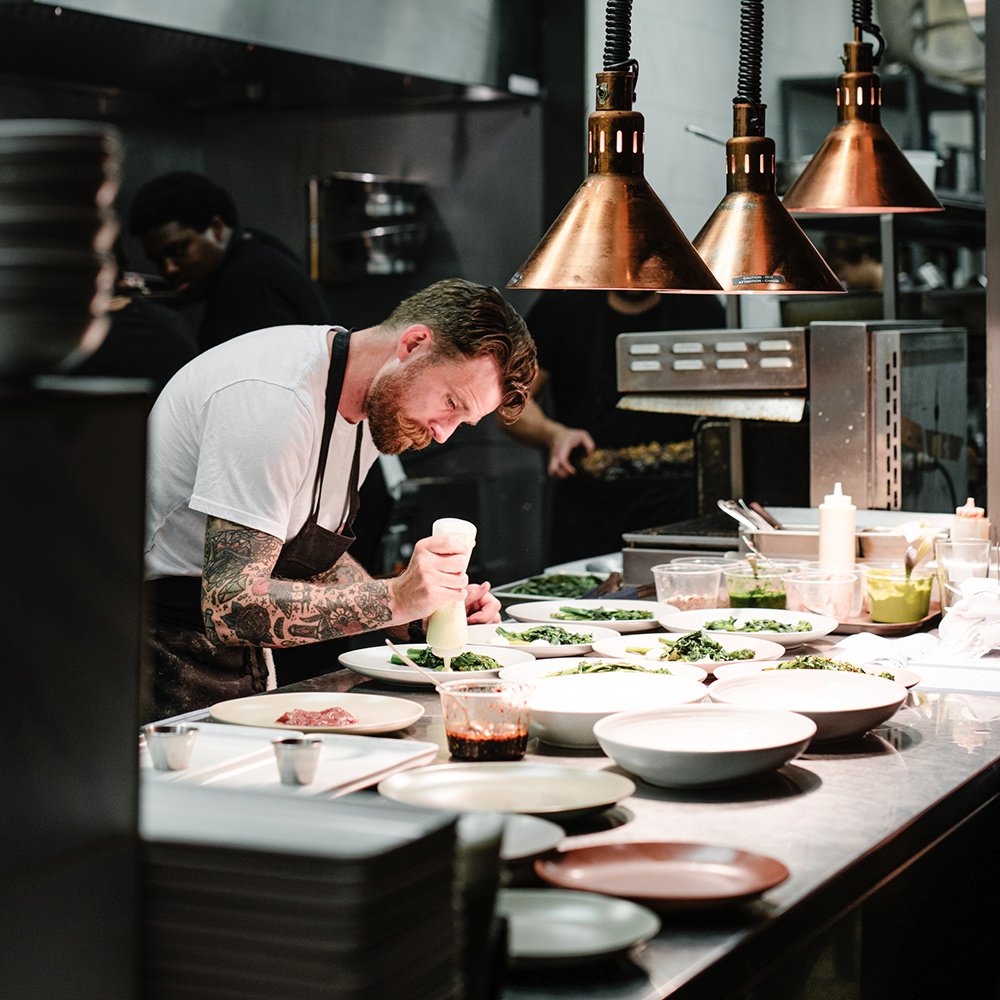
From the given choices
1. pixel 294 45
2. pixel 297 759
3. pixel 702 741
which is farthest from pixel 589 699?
pixel 294 45

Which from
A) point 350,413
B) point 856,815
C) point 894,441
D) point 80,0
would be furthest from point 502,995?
point 80,0

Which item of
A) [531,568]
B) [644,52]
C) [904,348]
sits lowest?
[531,568]

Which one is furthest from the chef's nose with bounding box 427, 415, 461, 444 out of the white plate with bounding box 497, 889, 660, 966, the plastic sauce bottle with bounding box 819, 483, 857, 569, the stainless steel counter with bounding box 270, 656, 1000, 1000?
the white plate with bounding box 497, 889, 660, 966

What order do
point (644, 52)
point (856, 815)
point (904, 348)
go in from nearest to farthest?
point (856, 815) < point (904, 348) < point (644, 52)

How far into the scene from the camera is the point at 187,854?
3.17 feet

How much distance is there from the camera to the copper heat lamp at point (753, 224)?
8.44 feet

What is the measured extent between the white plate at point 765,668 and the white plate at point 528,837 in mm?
813

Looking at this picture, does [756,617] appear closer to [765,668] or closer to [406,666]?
[765,668]

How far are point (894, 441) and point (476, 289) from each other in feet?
4.36

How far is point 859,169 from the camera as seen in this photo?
3.00 metres

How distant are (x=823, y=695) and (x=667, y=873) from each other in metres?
0.82

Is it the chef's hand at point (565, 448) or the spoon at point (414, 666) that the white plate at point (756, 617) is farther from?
the chef's hand at point (565, 448)

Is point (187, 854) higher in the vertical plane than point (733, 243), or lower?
lower

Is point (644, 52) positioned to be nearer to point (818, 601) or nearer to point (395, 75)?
point (395, 75)
